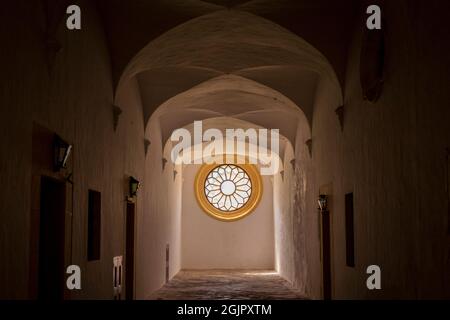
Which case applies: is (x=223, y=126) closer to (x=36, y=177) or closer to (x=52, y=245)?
(x=52, y=245)

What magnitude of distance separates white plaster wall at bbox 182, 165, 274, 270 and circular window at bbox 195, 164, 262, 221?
0.74 ft

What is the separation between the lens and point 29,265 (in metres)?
5.64

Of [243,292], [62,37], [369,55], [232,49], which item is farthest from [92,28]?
[243,292]

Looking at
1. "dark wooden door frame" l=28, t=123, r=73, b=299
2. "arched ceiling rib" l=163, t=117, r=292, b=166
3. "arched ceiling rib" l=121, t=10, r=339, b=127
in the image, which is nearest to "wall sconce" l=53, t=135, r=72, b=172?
"dark wooden door frame" l=28, t=123, r=73, b=299

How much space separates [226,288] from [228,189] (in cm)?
891

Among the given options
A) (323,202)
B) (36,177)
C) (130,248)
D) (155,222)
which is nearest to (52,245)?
(36,177)

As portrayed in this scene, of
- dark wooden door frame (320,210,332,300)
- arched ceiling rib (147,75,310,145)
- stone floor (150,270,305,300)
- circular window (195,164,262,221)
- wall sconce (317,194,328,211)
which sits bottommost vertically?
stone floor (150,270,305,300)

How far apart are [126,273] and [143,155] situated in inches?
99.8

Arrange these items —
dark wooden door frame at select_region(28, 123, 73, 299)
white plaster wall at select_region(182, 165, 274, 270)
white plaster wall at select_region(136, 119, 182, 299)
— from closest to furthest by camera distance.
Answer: dark wooden door frame at select_region(28, 123, 73, 299)
white plaster wall at select_region(136, 119, 182, 299)
white plaster wall at select_region(182, 165, 274, 270)

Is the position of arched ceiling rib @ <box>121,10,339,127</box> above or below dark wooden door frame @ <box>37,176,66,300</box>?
above

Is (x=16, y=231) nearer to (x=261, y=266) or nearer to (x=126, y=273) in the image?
(x=126, y=273)

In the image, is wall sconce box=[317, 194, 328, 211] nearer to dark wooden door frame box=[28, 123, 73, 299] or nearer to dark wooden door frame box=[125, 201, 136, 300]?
dark wooden door frame box=[125, 201, 136, 300]

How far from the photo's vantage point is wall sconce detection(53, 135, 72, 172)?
20.9ft

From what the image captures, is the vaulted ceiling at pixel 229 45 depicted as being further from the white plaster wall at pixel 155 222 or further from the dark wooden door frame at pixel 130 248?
the dark wooden door frame at pixel 130 248
